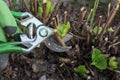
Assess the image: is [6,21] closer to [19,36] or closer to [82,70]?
[19,36]

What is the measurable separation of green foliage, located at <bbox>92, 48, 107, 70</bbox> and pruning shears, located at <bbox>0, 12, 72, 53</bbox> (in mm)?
97

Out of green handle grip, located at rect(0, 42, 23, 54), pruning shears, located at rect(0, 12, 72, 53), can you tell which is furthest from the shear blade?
green handle grip, located at rect(0, 42, 23, 54)

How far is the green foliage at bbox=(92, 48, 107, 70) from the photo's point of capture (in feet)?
3.73

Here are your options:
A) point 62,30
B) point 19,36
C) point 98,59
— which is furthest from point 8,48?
point 98,59

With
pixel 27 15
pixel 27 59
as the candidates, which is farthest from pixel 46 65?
pixel 27 15

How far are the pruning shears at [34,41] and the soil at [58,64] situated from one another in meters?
0.07

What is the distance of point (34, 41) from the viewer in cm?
104

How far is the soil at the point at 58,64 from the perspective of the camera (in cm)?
115

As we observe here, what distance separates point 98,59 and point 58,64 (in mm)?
146

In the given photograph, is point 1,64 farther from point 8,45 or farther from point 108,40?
point 108,40

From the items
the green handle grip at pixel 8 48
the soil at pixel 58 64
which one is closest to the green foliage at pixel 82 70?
the soil at pixel 58 64

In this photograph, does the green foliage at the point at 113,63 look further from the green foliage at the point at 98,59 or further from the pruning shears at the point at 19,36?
the pruning shears at the point at 19,36

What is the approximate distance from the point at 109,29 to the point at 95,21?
0.10 metres

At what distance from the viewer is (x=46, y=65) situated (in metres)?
1.17
